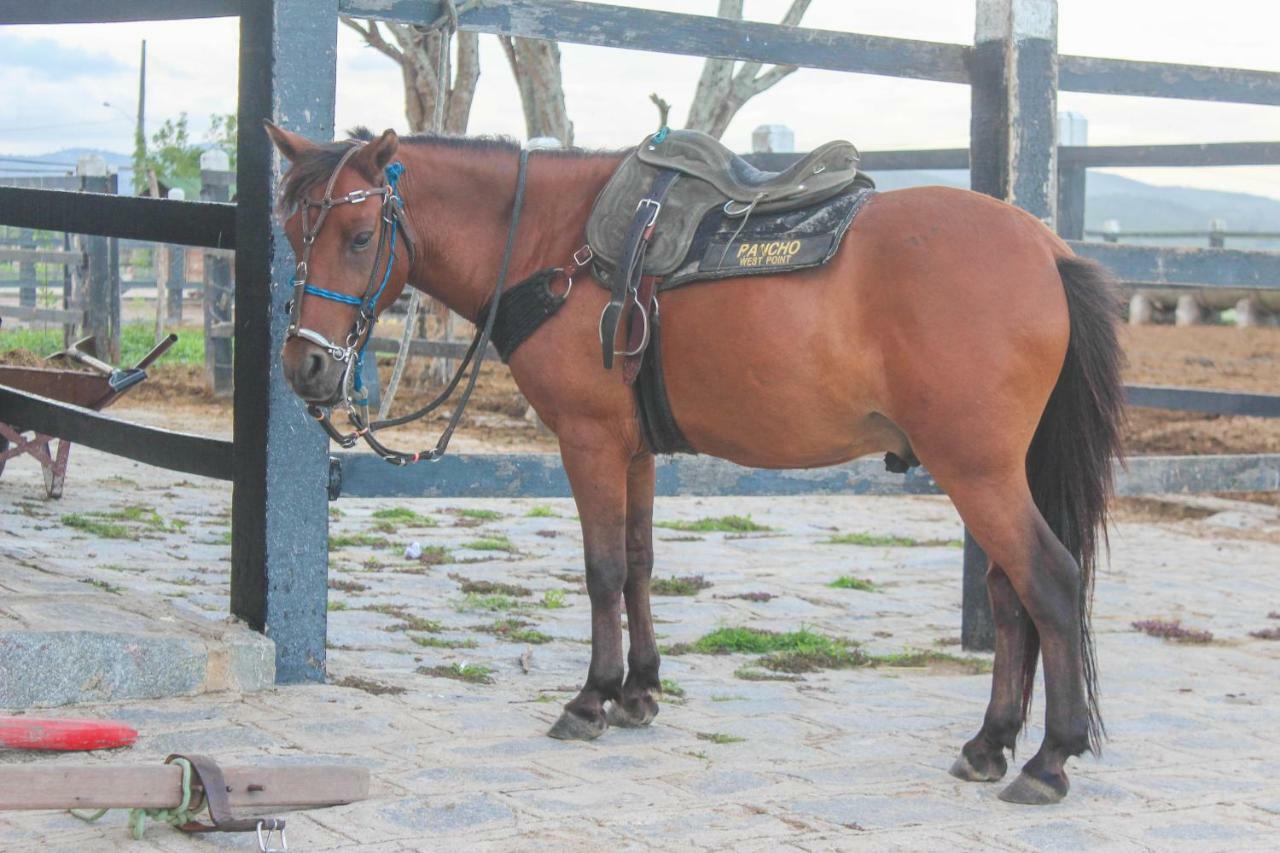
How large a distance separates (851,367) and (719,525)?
15.3 feet

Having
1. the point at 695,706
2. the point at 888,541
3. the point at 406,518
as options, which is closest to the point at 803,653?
the point at 695,706

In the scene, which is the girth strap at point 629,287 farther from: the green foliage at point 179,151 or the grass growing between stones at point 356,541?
the green foliage at point 179,151

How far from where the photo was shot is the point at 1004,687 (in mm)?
4020

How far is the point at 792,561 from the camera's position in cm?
745

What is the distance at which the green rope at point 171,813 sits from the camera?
307 centimetres

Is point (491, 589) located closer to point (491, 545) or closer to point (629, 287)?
point (491, 545)

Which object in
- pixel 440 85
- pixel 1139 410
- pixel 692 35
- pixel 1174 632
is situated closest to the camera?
pixel 440 85

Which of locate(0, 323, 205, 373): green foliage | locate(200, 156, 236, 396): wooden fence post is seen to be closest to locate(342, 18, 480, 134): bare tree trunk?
locate(200, 156, 236, 396): wooden fence post

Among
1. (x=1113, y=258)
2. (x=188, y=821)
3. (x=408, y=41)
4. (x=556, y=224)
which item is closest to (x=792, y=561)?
(x=1113, y=258)

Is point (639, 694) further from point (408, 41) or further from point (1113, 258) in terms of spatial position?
point (408, 41)

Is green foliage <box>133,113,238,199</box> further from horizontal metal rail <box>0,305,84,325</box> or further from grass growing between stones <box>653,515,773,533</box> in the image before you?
grass growing between stones <box>653,515,773,533</box>

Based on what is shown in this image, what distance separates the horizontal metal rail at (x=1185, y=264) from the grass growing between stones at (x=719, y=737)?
2.94m

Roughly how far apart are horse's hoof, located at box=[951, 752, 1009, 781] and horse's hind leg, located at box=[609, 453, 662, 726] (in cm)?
97

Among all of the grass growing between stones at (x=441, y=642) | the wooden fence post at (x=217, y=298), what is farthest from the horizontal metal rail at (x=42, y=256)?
the grass growing between stones at (x=441, y=642)
